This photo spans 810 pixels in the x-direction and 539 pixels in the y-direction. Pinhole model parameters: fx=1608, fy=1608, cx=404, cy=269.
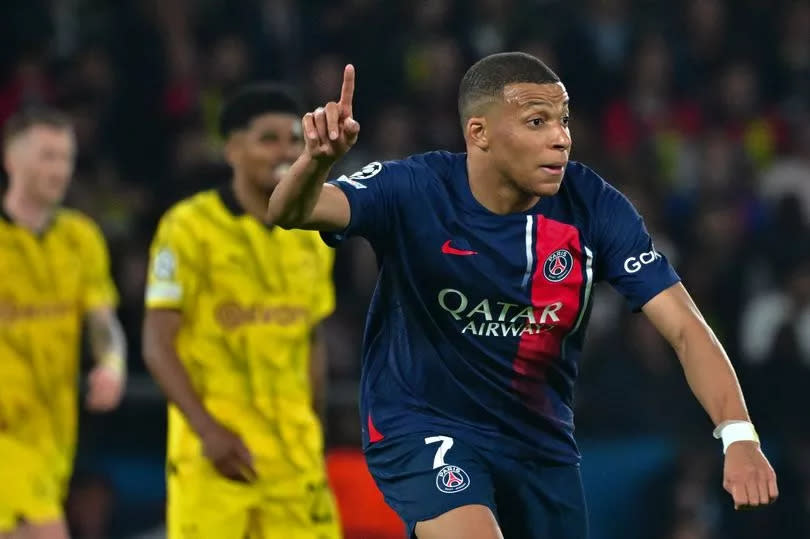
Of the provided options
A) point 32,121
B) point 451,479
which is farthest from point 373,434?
point 32,121

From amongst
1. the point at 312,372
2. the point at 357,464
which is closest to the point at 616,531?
the point at 357,464

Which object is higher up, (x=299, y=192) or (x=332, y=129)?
(x=332, y=129)

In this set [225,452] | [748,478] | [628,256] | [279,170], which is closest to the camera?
[748,478]

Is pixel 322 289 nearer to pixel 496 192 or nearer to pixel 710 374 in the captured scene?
pixel 496 192

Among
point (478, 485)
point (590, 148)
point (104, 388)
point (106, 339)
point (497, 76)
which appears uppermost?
point (590, 148)

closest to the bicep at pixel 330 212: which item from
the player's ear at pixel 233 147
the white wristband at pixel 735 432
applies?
the white wristband at pixel 735 432

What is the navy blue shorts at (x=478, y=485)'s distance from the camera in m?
5.27

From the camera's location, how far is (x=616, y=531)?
32.3ft

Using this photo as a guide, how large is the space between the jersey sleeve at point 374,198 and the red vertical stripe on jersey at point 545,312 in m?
Answer: 0.49

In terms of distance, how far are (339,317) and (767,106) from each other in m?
4.42

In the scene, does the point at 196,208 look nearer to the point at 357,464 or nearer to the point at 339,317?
the point at 357,464

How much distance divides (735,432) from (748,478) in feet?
0.75

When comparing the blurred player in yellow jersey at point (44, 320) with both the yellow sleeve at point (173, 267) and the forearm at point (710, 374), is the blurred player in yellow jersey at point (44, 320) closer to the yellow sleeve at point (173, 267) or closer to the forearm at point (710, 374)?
the yellow sleeve at point (173, 267)

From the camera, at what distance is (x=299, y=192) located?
194 inches
